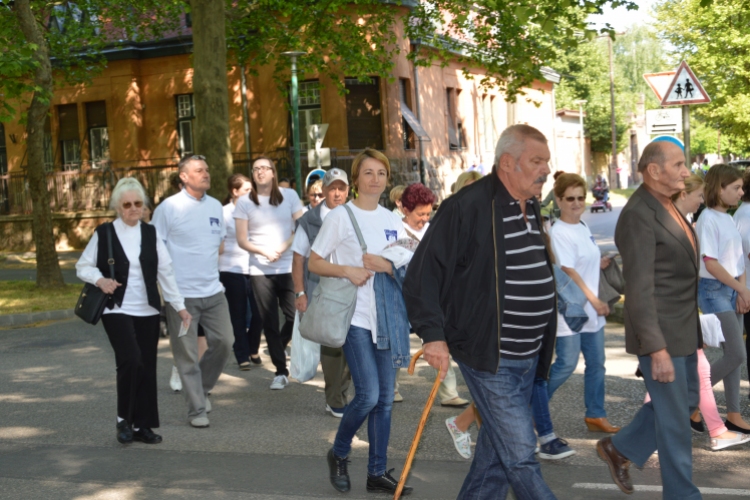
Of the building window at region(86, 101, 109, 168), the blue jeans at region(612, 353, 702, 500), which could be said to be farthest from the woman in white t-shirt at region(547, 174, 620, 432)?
the building window at region(86, 101, 109, 168)

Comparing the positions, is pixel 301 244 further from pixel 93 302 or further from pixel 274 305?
pixel 274 305

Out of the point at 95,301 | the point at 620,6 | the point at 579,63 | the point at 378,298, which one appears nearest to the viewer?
the point at 378,298

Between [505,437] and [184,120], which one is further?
[184,120]

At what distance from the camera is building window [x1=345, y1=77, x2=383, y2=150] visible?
30.1 metres

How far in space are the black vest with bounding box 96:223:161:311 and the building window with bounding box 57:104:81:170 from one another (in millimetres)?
28059

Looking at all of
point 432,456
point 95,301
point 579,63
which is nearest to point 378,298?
point 432,456

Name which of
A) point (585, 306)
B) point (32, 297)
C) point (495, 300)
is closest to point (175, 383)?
point (585, 306)

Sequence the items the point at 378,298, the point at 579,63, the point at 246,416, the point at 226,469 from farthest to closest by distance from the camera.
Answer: the point at 579,63
the point at 246,416
the point at 226,469
the point at 378,298

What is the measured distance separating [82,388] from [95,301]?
122 inches

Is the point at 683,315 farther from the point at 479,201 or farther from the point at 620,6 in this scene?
the point at 620,6

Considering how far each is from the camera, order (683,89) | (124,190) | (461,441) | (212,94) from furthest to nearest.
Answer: (212,94)
(683,89)
(124,190)
(461,441)

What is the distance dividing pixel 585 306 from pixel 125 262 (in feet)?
10.7

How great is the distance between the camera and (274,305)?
31.9 ft

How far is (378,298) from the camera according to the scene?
233 inches
